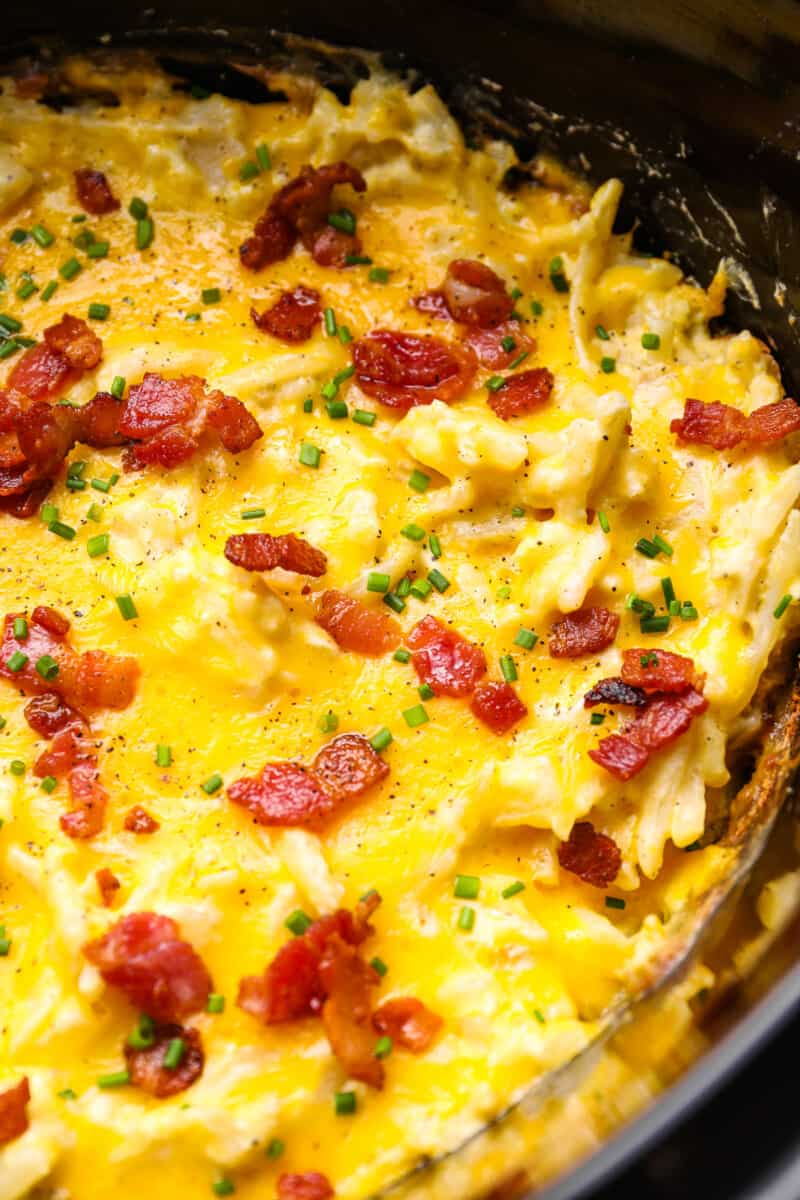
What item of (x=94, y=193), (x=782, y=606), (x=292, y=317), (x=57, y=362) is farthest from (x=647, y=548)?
(x=94, y=193)

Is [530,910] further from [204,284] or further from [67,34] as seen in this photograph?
[67,34]

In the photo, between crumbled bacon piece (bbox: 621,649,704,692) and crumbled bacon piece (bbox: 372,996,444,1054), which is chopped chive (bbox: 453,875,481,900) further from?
crumbled bacon piece (bbox: 621,649,704,692)

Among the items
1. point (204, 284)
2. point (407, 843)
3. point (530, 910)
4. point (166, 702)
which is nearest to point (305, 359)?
point (204, 284)

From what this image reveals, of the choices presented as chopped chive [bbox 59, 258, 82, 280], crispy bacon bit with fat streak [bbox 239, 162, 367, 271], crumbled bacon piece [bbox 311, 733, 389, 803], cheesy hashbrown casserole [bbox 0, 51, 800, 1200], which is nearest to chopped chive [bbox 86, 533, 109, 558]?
cheesy hashbrown casserole [bbox 0, 51, 800, 1200]

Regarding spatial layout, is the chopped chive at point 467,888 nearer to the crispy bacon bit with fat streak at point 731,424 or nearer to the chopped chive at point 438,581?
the chopped chive at point 438,581

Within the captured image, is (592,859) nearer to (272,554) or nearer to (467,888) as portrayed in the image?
(467,888)

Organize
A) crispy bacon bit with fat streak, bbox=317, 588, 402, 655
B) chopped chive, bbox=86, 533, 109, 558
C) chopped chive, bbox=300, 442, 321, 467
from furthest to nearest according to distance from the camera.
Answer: chopped chive, bbox=300, 442, 321, 467 < chopped chive, bbox=86, 533, 109, 558 < crispy bacon bit with fat streak, bbox=317, 588, 402, 655
